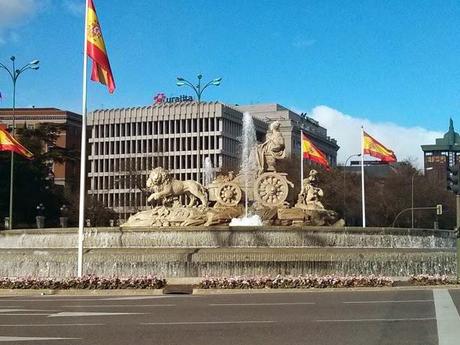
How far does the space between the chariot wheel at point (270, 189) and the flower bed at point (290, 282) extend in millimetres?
10027

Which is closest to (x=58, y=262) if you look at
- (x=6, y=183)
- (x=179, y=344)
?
(x=179, y=344)

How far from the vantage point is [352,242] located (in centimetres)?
2917

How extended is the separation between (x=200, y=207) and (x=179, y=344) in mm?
22557

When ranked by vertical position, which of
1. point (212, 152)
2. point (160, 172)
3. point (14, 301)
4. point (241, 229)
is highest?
point (212, 152)

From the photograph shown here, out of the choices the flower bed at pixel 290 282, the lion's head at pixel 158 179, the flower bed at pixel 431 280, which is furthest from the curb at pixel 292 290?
the lion's head at pixel 158 179

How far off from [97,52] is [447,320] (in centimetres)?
1663

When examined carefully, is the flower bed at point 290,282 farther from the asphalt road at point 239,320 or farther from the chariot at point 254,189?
the chariot at point 254,189

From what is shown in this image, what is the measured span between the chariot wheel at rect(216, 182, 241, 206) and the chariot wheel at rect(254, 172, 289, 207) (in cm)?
92

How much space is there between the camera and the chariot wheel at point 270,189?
32.5 metres

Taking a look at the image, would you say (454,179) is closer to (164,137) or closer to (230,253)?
(230,253)

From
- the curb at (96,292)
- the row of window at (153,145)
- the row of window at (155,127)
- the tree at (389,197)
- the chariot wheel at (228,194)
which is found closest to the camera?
the curb at (96,292)

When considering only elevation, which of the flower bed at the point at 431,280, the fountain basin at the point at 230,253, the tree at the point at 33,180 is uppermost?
the tree at the point at 33,180

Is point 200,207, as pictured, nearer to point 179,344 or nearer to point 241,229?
point 241,229

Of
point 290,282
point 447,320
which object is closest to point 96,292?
point 290,282
